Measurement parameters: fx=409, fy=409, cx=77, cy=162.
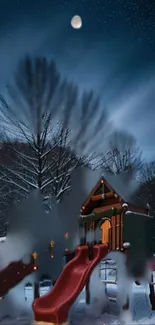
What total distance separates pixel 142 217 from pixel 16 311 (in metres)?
4.03

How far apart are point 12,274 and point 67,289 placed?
160 centimetres

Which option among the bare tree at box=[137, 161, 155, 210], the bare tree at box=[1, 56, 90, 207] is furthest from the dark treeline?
the bare tree at box=[137, 161, 155, 210]

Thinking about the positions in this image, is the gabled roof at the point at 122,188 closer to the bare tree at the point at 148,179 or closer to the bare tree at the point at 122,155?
the bare tree at the point at 122,155

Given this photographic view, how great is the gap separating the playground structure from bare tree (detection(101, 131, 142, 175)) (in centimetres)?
950

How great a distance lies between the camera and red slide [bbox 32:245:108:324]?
9.08 m

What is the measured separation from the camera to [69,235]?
11758 millimetres

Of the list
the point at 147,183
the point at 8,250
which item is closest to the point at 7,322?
the point at 8,250

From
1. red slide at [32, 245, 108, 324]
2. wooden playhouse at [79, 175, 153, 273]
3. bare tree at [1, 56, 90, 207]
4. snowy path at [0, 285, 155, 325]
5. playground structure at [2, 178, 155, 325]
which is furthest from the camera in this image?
bare tree at [1, 56, 90, 207]

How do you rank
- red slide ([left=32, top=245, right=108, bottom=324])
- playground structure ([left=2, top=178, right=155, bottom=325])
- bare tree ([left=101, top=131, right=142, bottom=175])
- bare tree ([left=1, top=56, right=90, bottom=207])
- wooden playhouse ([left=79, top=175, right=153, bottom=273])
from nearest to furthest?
red slide ([left=32, top=245, right=108, bottom=324]) < playground structure ([left=2, top=178, right=155, bottom=325]) < wooden playhouse ([left=79, top=175, right=153, bottom=273]) < bare tree ([left=1, top=56, right=90, bottom=207]) < bare tree ([left=101, top=131, right=142, bottom=175])

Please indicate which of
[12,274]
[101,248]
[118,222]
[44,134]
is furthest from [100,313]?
[44,134]

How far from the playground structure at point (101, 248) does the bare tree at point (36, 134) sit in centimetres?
530

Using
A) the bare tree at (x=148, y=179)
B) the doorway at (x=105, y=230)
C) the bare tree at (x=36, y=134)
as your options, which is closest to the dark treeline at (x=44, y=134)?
the bare tree at (x=36, y=134)

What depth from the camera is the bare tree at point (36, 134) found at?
16328 millimetres

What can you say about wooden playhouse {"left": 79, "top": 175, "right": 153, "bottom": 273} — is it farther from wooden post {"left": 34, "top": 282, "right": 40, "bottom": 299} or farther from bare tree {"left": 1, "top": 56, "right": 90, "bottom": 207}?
bare tree {"left": 1, "top": 56, "right": 90, "bottom": 207}
